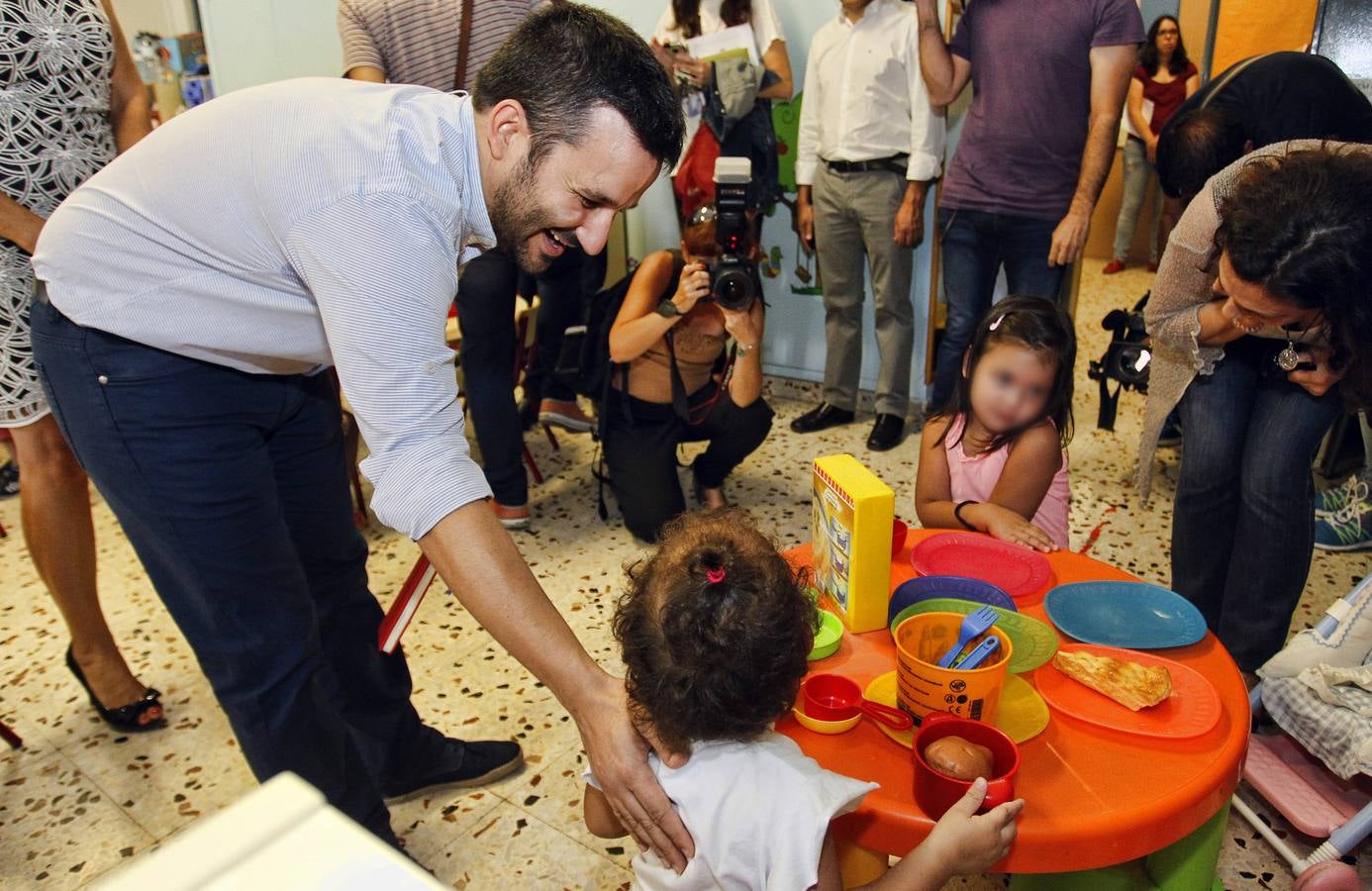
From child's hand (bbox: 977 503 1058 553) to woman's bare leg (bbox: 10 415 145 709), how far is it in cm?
165

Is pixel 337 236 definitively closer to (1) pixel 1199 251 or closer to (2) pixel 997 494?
(2) pixel 997 494

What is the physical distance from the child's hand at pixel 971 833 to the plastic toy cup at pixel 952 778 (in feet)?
0.04

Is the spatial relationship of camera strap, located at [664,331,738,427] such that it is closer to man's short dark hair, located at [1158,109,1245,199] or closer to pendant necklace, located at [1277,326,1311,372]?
man's short dark hair, located at [1158,109,1245,199]

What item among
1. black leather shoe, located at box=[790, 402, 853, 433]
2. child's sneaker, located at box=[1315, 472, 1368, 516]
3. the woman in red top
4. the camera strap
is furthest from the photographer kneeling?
the woman in red top

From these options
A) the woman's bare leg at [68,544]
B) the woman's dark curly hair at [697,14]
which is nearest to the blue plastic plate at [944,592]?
the woman's bare leg at [68,544]

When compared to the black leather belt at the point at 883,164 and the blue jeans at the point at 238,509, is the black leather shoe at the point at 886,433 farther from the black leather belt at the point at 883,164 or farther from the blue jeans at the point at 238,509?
the blue jeans at the point at 238,509

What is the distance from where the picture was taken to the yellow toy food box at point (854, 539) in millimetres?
1183

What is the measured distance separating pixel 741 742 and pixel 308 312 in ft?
2.35

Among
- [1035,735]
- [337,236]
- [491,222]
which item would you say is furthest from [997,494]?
[337,236]

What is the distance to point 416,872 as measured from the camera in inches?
14.3

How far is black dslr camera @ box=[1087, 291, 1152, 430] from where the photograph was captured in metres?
1.95

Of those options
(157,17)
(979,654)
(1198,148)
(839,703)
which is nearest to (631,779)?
(839,703)

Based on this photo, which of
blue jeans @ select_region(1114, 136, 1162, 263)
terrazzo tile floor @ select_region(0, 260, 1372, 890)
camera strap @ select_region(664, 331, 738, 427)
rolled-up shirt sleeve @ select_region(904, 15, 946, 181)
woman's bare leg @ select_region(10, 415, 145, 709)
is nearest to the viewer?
terrazzo tile floor @ select_region(0, 260, 1372, 890)

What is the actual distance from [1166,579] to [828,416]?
132 centimetres
